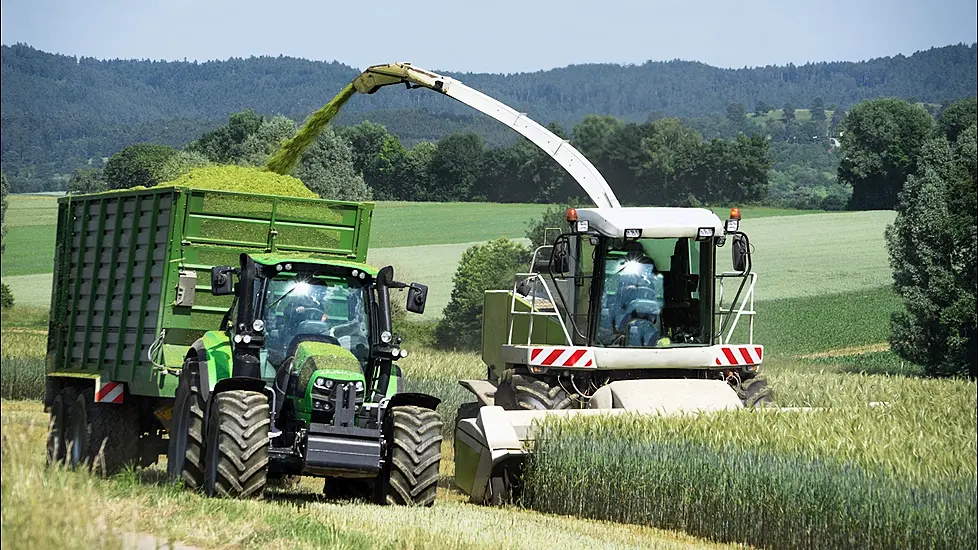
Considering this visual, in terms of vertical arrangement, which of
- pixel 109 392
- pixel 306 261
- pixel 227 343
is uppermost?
pixel 306 261

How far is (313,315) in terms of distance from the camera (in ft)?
34.5

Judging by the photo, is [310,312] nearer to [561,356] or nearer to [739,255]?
[561,356]

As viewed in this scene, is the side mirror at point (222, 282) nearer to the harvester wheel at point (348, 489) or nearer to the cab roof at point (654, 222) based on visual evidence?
the harvester wheel at point (348, 489)

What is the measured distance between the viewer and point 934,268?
28.8 m

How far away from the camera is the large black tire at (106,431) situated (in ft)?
40.9

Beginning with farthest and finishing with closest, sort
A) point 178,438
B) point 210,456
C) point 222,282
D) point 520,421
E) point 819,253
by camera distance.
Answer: point 819,253 < point 520,421 < point 178,438 < point 222,282 < point 210,456

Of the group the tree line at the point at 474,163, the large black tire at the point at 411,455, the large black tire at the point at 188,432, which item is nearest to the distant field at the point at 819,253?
the tree line at the point at 474,163

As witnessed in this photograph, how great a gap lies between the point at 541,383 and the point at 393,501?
10.3ft

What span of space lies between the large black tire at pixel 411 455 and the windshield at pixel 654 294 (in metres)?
3.33

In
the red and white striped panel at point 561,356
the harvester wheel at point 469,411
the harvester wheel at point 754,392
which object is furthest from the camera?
the harvester wheel at point 469,411

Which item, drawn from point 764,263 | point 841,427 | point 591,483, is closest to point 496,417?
point 591,483

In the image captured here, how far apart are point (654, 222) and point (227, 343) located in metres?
4.69

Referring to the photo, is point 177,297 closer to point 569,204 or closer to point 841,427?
point 841,427

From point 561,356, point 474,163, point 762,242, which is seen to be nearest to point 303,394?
point 561,356
